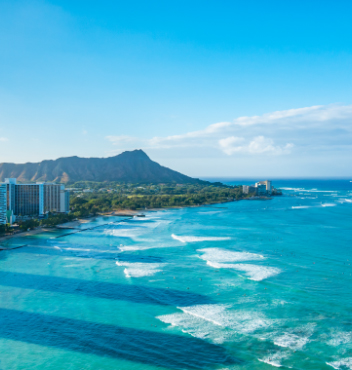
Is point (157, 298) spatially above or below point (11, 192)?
below

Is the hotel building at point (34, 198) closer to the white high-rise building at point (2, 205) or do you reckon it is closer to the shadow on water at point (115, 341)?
the white high-rise building at point (2, 205)

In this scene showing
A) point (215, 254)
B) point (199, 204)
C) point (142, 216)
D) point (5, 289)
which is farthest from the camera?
point (199, 204)

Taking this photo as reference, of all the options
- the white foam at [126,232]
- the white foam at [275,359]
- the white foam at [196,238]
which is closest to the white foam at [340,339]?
the white foam at [275,359]

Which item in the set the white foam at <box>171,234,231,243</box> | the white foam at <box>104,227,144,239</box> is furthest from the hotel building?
the white foam at <box>171,234,231,243</box>

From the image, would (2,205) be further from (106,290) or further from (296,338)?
(296,338)

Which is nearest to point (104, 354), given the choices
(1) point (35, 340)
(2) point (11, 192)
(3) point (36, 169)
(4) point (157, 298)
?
(1) point (35, 340)

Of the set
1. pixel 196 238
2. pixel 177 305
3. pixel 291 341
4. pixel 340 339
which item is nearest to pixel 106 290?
pixel 177 305

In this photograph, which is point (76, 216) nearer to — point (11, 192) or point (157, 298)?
point (11, 192)
